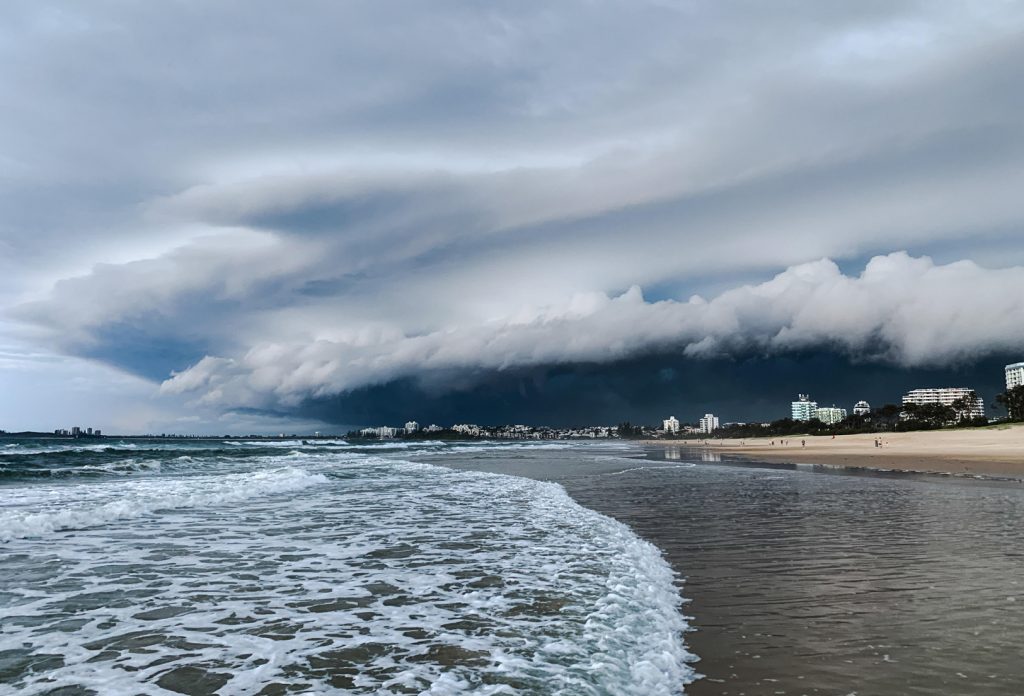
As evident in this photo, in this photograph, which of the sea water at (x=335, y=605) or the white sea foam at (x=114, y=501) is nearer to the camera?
the sea water at (x=335, y=605)

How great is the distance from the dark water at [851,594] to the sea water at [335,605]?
539 mm

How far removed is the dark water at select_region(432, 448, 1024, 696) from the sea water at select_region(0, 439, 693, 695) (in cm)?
54

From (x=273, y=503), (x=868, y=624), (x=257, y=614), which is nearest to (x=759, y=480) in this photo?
(x=273, y=503)

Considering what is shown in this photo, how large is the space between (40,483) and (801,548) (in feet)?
102

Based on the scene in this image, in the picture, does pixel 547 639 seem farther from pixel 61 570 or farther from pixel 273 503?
pixel 273 503

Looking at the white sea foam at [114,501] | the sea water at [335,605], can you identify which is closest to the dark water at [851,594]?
the sea water at [335,605]

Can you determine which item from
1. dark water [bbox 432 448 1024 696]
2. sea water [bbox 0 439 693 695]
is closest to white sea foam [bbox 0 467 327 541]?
sea water [bbox 0 439 693 695]

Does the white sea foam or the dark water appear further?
the white sea foam

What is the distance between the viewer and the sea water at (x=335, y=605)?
529cm

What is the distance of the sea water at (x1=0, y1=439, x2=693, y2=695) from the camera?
17.3ft

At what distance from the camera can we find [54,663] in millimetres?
5621

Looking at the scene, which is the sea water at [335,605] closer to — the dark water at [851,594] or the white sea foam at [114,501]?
the white sea foam at [114,501]

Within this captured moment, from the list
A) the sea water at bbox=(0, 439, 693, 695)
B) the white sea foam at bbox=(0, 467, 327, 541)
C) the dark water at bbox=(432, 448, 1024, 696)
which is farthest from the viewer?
the white sea foam at bbox=(0, 467, 327, 541)

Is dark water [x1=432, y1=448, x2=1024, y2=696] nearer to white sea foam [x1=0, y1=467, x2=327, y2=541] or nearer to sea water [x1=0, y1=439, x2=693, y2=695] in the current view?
sea water [x1=0, y1=439, x2=693, y2=695]
